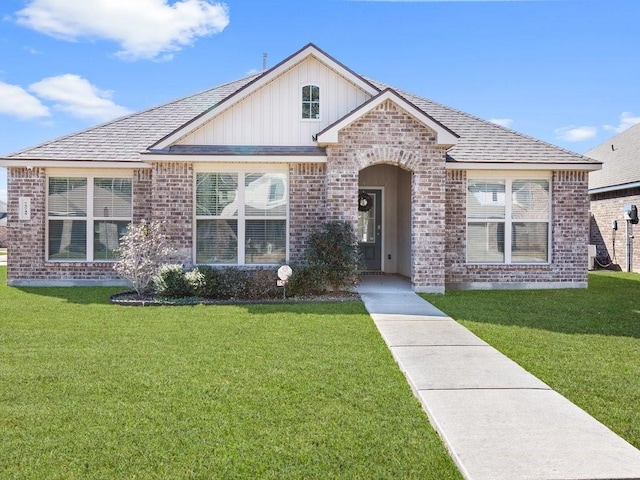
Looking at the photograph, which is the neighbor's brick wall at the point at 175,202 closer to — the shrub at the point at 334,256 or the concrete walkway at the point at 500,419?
the shrub at the point at 334,256

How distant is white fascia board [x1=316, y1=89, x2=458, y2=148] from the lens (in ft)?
37.1

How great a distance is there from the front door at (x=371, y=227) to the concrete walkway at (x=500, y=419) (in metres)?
8.34

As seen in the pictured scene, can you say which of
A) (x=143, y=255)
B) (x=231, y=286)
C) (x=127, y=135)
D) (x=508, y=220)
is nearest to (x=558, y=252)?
(x=508, y=220)

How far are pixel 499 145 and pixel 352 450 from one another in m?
11.5

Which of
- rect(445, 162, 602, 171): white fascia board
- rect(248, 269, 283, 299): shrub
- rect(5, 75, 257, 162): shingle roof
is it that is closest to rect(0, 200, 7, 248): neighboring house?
rect(5, 75, 257, 162): shingle roof

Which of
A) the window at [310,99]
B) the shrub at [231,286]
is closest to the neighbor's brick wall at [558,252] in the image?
the window at [310,99]

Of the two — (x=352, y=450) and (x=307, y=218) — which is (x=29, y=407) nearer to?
(x=352, y=450)

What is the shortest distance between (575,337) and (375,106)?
6.51 meters

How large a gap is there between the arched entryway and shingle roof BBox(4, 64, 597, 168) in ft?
7.79

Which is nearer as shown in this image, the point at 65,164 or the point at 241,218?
the point at 241,218

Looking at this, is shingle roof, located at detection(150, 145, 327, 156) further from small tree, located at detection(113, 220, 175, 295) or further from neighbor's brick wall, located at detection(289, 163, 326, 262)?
small tree, located at detection(113, 220, 175, 295)

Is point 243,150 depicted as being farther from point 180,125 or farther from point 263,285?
point 263,285

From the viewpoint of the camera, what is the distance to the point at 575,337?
7.23 m

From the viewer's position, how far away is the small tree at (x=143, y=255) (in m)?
11.1
